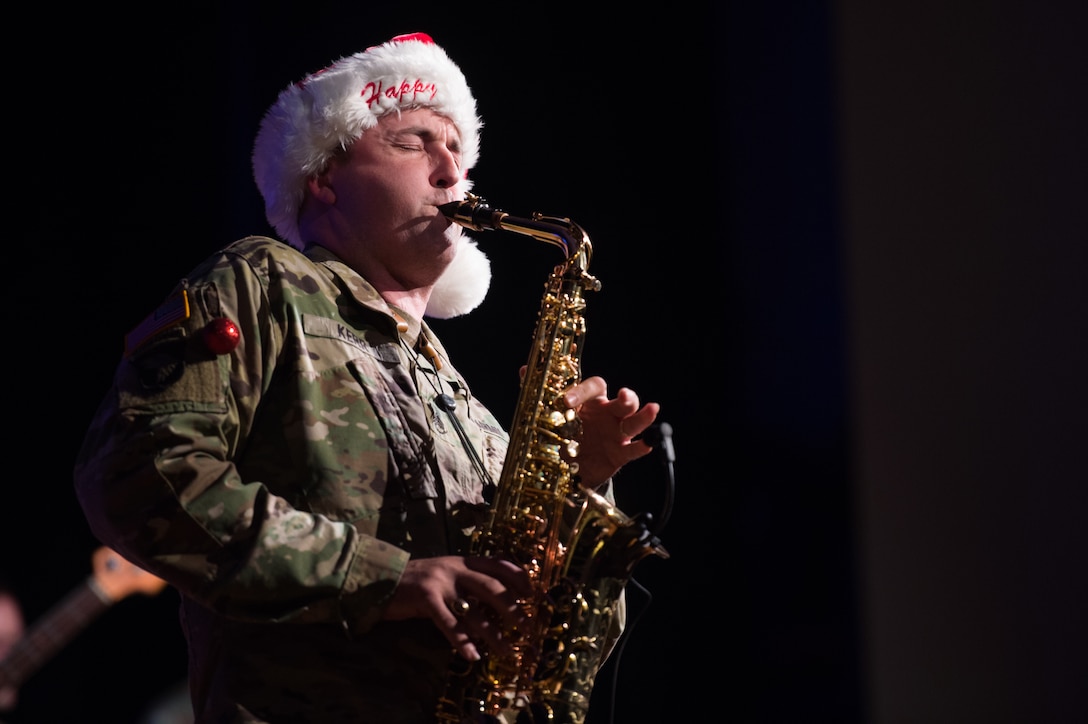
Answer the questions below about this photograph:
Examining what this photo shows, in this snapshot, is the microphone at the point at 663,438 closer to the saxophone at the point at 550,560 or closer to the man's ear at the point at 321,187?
the saxophone at the point at 550,560

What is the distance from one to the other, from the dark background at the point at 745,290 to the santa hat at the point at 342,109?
4.71ft

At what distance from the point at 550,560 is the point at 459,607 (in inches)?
14.3

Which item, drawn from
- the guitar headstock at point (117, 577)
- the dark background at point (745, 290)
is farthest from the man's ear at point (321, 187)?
the guitar headstock at point (117, 577)

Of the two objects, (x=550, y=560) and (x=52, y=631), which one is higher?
(x=550, y=560)

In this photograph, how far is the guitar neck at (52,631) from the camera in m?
4.00

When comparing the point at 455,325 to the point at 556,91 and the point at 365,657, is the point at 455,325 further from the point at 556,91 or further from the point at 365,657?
the point at 365,657

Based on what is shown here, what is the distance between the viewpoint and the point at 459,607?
6.09ft

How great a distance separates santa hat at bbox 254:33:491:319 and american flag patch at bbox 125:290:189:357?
2.55ft

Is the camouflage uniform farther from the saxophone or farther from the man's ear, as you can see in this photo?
the man's ear

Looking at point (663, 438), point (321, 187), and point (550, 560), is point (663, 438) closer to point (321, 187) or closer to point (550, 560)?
point (550, 560)

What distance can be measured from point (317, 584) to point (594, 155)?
3.17m

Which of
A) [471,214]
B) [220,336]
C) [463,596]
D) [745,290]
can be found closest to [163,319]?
[220,336]

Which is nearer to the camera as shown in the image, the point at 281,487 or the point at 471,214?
the point at 281,487

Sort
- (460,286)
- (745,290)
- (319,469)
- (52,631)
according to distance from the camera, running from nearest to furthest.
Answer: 1. (319,469)
2. (460,286)
3. (52,631)
4. (745,290)
